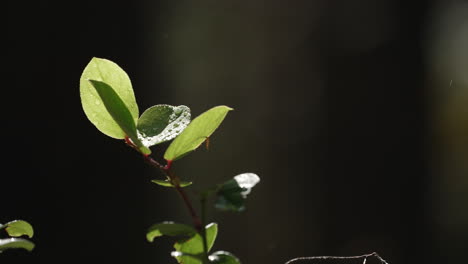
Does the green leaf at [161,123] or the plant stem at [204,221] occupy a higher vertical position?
the green leaf at [161,123]

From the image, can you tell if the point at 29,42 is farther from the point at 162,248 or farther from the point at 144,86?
the point at 162,248

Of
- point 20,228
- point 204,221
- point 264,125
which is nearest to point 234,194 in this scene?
point 204,221

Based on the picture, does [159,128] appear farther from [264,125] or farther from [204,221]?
[264,125]

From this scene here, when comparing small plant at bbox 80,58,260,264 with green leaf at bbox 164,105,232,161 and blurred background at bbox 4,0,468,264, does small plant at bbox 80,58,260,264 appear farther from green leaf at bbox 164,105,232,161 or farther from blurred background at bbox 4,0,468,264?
blurred background at bbox 4,0,468,264

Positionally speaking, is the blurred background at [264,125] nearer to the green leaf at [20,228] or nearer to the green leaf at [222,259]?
the green leaf at [20,228]

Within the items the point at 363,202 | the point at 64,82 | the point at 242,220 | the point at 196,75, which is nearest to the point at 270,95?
the point at 196,75

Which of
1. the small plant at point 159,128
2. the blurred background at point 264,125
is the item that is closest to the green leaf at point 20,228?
the small plant at point 159,128
